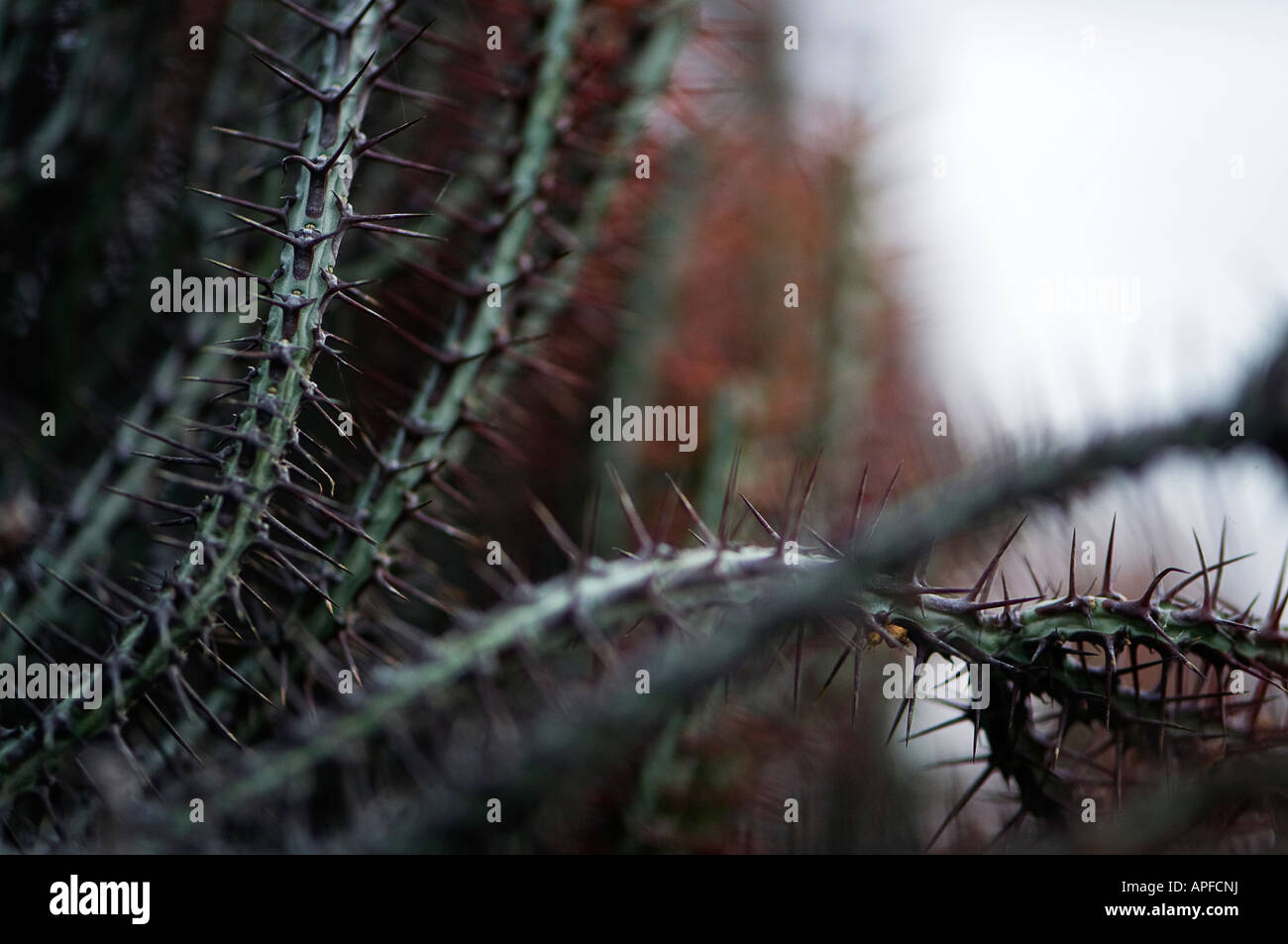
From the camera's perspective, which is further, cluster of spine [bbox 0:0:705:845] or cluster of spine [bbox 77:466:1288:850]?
cluster of spine [bbox 0:0:705:845]

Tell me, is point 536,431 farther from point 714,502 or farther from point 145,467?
point 145,467

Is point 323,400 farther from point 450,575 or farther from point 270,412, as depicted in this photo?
point 450,575

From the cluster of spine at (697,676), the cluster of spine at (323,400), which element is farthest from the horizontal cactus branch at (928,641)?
the cluster of spine at (323,400)

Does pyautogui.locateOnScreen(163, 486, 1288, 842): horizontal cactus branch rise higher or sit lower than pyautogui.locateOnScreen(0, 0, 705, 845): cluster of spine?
lower

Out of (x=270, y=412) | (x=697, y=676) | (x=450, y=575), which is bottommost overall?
(x=697, y=676)

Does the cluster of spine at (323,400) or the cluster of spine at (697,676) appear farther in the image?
the cluster of spine at (323,400)

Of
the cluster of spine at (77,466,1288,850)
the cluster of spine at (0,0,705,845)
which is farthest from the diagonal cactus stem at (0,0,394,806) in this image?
the cluster of spine at (77,466,1288,850)

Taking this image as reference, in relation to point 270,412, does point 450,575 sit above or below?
below

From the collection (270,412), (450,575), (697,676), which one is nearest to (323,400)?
(270,412)

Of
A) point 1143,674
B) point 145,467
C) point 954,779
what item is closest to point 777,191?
point 1143,674

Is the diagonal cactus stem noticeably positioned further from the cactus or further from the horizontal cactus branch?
the horizontal cactus branch

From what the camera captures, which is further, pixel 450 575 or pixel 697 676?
pixel 450 575

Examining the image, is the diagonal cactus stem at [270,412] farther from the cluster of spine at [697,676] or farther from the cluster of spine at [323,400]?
the cluster of spine at [697,676]

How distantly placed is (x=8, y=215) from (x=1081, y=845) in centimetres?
172
